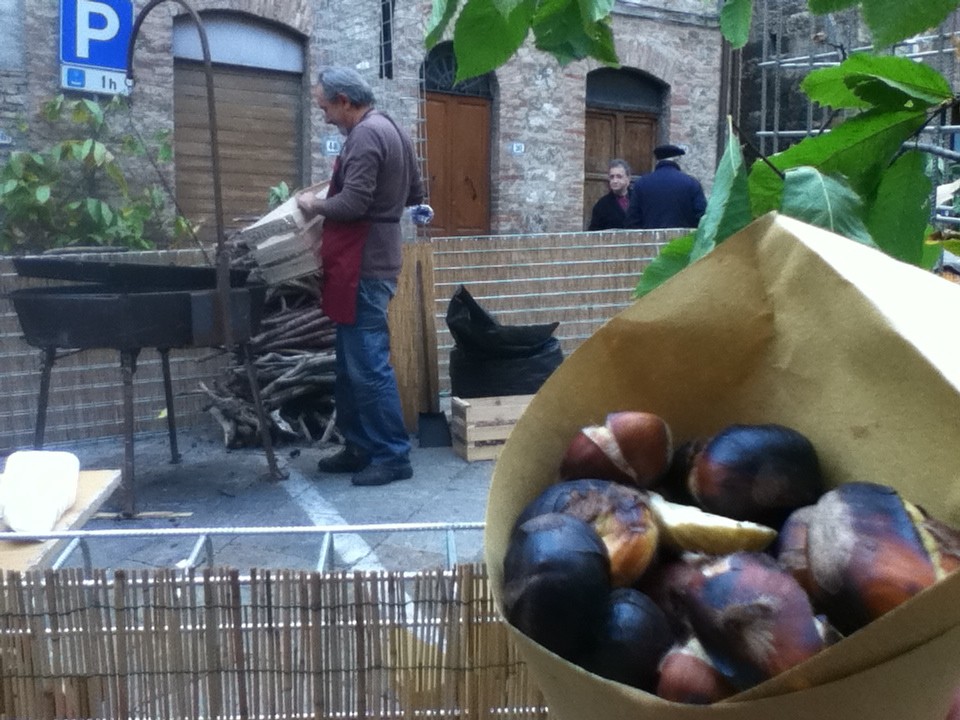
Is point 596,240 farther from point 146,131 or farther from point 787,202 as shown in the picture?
point 787,202

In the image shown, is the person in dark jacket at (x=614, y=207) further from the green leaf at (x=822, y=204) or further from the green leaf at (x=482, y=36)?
the green leaf at (x=822, y=204)

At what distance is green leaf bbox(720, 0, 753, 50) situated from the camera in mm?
1240

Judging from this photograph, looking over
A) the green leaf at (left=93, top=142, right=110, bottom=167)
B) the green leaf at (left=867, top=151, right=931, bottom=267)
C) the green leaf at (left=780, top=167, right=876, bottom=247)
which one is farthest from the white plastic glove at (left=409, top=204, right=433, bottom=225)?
the green leaf at (left=780, top=167, right=876, bottom=247)

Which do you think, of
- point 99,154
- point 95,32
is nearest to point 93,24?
point 95,32

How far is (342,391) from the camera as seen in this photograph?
19.6 feet

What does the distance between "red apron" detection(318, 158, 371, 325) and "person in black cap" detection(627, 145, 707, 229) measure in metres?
4.02

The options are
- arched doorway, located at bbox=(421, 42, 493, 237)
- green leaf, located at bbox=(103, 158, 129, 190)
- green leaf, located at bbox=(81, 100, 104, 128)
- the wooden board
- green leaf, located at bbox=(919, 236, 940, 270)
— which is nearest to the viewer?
green leaf, located at bbox=(919, 236, 940, 270)

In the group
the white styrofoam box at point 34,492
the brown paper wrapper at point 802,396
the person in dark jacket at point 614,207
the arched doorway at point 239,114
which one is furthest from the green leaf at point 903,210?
the arched doorway at point 239,114

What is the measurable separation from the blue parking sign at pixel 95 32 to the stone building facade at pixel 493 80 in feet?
0.33

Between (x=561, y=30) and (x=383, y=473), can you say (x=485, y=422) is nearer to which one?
(x=383, y=473)

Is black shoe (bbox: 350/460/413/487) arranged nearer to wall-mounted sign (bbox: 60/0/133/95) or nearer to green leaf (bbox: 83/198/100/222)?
green leaf (bbox: 83/198/100/222)

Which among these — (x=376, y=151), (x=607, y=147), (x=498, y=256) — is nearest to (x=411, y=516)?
(x=376, y=151)

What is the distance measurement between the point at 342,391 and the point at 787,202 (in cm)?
501

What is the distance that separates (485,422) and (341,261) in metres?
1.42
